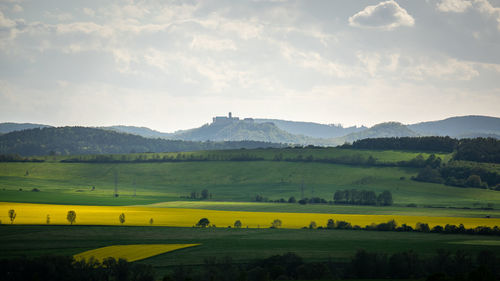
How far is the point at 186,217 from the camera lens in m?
110

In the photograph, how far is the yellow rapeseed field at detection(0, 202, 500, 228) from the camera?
330 ft

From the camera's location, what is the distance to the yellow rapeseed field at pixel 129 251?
2687 inches

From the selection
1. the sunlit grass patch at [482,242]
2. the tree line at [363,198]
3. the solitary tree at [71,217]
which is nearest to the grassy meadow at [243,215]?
the sunlit grass patch at [482,242]

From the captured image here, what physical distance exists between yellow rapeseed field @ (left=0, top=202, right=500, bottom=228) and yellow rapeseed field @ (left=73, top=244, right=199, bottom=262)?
24.0 metres

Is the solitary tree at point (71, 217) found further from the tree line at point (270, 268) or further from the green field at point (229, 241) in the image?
the tree line at point (270, 268)

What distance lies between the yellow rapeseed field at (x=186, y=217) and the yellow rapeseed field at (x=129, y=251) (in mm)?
23996

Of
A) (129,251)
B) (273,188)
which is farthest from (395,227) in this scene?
(273,188)

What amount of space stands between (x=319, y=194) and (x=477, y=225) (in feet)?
224

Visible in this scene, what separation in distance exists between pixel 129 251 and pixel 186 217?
3825 cm

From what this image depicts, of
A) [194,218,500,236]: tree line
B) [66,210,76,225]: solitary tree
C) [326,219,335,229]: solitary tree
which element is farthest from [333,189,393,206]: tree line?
[66,210,76,225]: solitary tree

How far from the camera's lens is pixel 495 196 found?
14800cm

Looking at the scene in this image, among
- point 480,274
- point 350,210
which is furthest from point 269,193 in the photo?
point 480,274

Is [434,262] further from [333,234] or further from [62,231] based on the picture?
[62,231]

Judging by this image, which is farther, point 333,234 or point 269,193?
point 269,193
